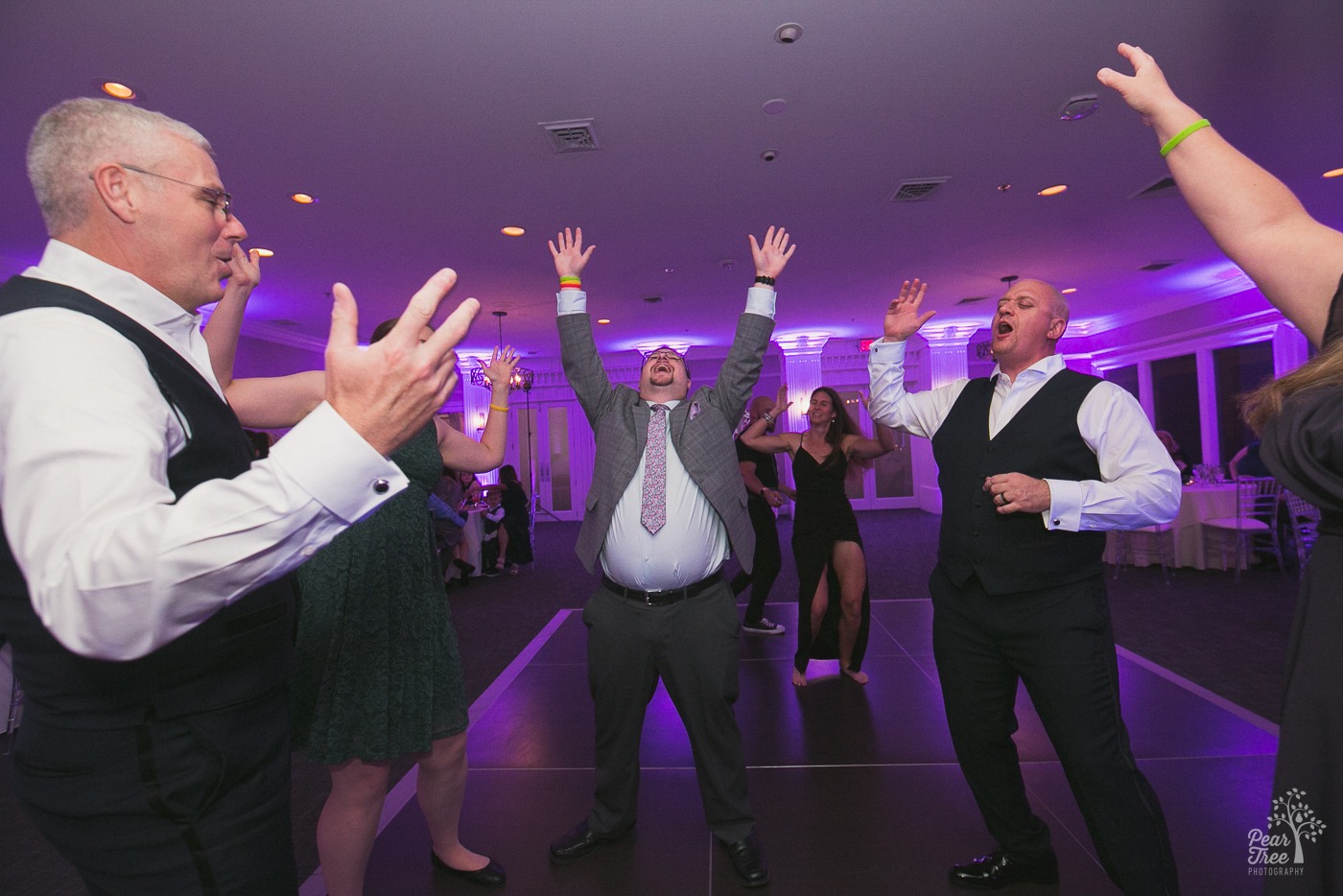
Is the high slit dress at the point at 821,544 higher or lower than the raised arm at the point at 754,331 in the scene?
lower

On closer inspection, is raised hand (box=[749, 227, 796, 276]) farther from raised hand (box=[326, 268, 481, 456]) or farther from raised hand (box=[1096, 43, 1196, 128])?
raised hand (box=[326, 268, 481, 456])

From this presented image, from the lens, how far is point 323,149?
4.19m

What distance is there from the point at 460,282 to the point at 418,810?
5937mm

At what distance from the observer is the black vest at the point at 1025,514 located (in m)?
1.87

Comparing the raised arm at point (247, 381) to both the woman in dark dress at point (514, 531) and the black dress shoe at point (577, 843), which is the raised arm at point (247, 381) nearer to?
the black dress shoe at point (577, 843)

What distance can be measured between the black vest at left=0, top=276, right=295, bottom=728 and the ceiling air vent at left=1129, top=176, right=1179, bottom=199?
6.53 m

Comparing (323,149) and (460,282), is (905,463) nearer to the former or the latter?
(460,282)

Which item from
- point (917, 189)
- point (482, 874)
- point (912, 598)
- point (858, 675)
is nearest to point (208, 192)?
point (482, 874)

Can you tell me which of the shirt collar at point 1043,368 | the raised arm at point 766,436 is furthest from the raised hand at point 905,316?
the raised arm at point 766,436

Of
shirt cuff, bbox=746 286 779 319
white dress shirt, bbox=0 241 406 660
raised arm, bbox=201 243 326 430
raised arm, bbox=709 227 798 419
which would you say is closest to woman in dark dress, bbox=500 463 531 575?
raised arm, bbox=709 227 798 419

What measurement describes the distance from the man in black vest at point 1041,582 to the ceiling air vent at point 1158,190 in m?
4.35

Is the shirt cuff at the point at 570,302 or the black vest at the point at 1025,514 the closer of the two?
the black vest at the point at 1025,514

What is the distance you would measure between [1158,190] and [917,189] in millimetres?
2074

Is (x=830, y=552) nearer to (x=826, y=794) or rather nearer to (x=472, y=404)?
(x=826, y=794)
